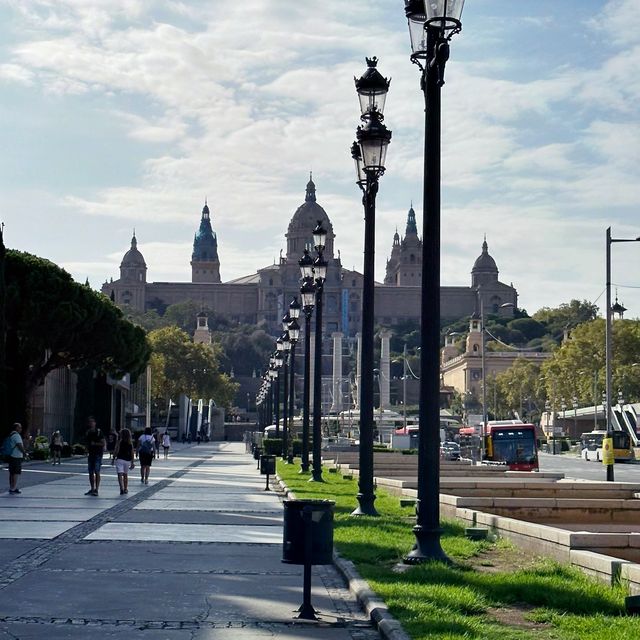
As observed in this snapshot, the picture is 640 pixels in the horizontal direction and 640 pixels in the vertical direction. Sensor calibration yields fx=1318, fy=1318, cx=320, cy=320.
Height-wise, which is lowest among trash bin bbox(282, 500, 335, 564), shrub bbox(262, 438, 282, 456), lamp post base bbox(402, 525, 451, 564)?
lamp post base bbox(402, 525, 451, 564)

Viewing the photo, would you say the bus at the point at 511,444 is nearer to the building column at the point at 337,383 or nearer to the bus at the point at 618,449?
the bus at the point at 618,449

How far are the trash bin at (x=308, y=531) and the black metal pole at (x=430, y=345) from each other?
2.41 metres

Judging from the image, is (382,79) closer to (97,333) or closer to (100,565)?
(100,565)

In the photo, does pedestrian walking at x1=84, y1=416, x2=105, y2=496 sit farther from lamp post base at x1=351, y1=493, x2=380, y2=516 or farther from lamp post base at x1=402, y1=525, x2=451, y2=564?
lamp post base at x1=402, y1=525, x2=451, y2=564

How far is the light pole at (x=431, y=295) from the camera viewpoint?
1280 cm

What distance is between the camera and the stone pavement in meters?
9.83

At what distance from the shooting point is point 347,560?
13.8m

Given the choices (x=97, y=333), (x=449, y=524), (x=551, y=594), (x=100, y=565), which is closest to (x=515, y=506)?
(x=449, y=524)

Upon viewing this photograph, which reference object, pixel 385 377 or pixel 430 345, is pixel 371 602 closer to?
pixel 430 345

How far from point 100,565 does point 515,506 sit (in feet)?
22.9

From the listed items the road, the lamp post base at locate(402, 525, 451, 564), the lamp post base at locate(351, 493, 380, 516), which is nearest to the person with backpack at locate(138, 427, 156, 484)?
the lamp post base at locate(351, 493, 380, 516)

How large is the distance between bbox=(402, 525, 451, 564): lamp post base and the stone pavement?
2.60 ft

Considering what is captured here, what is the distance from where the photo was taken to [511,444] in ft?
182

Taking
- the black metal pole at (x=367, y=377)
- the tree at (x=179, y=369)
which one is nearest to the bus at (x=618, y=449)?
the black metal pole at (x=367, y=377)
